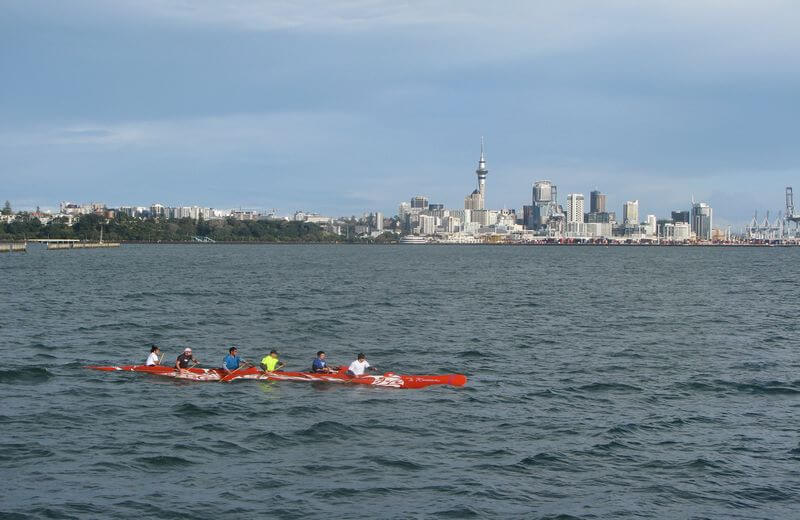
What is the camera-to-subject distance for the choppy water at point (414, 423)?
70.5 feet

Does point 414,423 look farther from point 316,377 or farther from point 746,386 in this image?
point 746,386

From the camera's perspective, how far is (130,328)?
179ft

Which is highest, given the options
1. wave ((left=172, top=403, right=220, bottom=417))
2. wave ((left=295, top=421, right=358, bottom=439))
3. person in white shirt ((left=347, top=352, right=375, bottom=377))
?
person in white shirt ((left=347, top=352, right=375, bottom=377))

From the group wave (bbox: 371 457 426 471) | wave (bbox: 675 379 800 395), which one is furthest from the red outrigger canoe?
wave (bbox: 371 457 426 471)

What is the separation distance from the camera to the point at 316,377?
35250 millimetres

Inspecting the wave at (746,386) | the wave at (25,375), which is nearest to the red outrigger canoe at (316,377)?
the wave at (25,375)

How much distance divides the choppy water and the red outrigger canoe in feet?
1.94

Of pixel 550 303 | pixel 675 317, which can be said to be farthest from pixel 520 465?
pixel 550 303

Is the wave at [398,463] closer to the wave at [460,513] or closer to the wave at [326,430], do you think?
the wave at [326,430]

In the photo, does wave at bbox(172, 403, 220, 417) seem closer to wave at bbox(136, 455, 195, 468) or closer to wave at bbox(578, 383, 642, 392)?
→ wave at bbox(136, 455, 195, 468)

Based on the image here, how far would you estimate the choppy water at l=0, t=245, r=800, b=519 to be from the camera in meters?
21.5

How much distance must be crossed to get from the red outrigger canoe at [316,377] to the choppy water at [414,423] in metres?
0.59

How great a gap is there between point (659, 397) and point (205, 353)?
22.1 meters

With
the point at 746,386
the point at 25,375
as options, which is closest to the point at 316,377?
the point at 25,375
